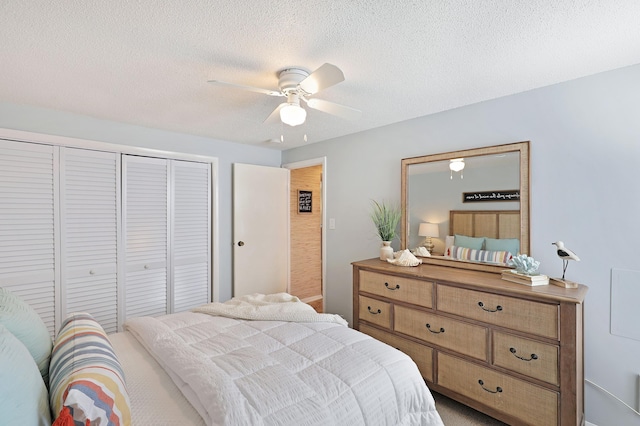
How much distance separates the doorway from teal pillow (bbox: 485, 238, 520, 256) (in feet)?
7.92

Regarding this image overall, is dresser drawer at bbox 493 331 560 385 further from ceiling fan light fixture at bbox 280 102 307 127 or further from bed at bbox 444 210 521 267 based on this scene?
ceiling fan light fixture at bbox 280 102 307 127

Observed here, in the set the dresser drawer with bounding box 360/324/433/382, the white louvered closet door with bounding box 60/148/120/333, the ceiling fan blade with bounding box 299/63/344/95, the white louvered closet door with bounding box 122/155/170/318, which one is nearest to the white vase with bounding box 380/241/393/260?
the dresser drawer with bounding box 360/324/433/382

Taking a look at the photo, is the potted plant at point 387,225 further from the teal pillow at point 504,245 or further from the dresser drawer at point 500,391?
the dresser drawer at point 500,391

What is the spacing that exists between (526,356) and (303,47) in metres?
2.19

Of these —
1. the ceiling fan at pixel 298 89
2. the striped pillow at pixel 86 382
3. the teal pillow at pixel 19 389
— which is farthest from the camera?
the ceiling fan at pixel 298 89

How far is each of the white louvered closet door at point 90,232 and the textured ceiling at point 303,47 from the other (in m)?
0.60

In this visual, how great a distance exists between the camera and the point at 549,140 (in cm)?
213

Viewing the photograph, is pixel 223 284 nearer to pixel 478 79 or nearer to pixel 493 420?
pixel 493 420

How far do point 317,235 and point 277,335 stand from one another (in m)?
3.17

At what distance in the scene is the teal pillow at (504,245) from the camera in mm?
2252

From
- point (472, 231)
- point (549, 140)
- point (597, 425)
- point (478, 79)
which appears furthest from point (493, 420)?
point (478, 79)

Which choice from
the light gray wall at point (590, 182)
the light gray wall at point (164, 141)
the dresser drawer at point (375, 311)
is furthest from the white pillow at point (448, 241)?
the light gray wall at point (164, 141)

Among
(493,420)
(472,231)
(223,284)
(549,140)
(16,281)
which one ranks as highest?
(549,140)

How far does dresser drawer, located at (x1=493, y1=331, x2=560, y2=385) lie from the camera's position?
172cm
